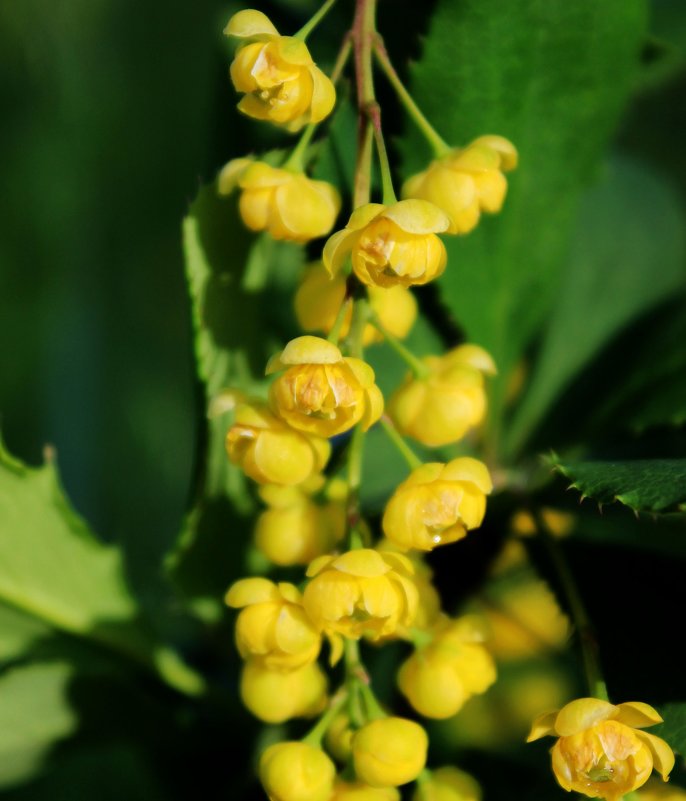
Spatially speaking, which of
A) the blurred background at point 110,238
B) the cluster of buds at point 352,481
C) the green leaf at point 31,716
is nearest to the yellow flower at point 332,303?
the cluster of buds at point 352,481

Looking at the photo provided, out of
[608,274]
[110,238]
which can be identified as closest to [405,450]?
[608,274]

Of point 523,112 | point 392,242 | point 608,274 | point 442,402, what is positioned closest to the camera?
point 392,242

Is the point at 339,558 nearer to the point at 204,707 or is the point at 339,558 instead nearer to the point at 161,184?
the point at 204,707

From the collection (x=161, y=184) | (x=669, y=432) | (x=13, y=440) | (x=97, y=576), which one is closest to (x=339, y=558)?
(x=97, y=576)

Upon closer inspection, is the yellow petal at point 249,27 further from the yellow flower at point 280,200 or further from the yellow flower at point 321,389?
the yellow flower at point 321,389

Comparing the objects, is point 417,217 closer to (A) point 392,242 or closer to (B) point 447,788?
(A) point 392,242

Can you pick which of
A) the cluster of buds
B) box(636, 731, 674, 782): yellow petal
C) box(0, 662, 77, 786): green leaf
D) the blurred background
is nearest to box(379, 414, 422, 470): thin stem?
the cluster of buds
